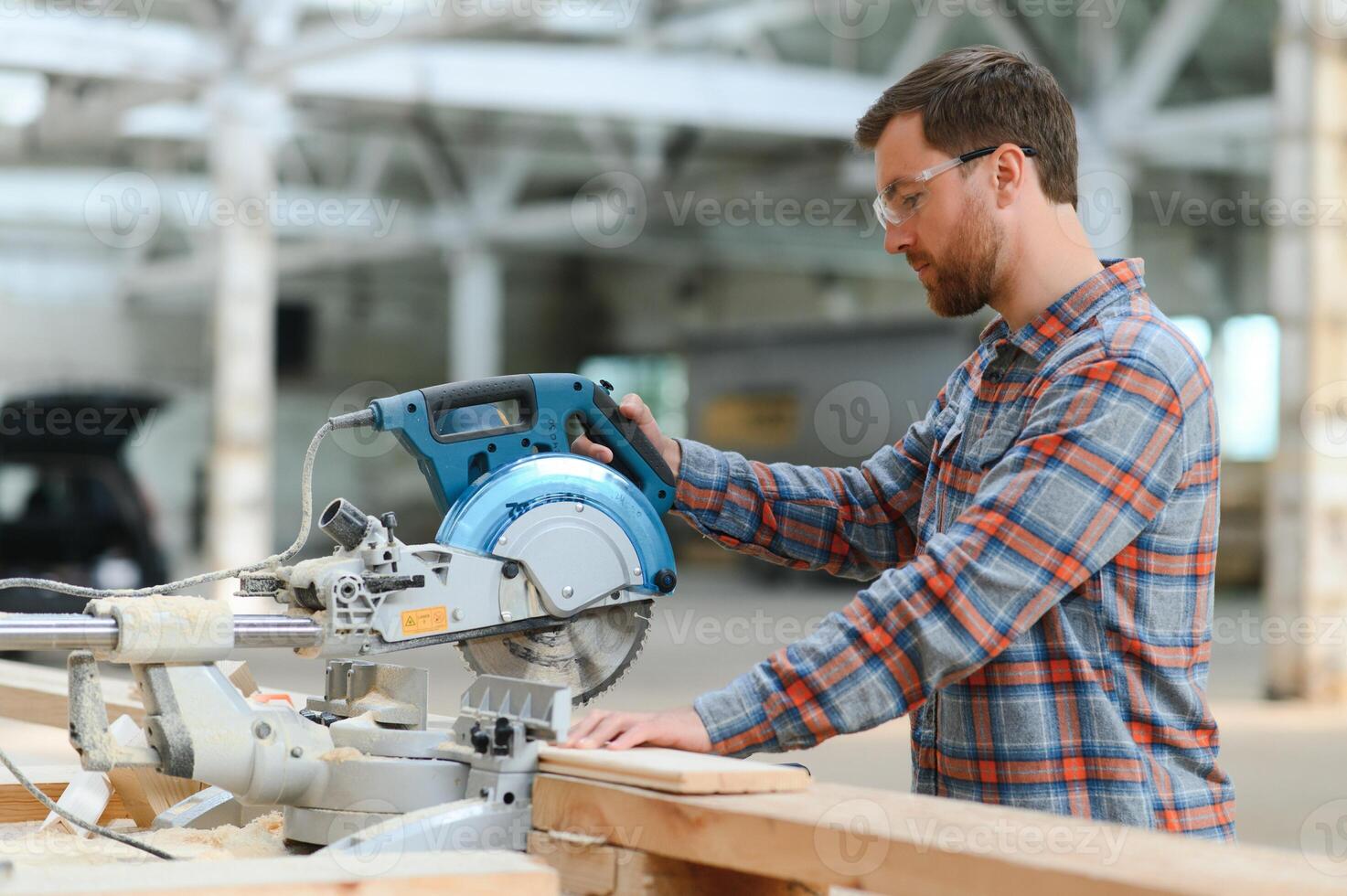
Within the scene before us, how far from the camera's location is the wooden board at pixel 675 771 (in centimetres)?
145

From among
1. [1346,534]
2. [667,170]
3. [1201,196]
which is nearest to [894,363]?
[667,170]

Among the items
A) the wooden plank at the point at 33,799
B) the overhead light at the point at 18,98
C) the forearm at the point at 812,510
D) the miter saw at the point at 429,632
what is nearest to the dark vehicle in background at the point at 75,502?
the wooden plank at the point at 33,799

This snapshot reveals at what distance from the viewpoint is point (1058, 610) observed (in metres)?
1.72

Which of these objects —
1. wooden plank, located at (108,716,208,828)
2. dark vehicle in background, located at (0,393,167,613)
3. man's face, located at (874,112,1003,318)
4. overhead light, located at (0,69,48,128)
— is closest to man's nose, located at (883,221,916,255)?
man's face, located at (874,112,1003,318)

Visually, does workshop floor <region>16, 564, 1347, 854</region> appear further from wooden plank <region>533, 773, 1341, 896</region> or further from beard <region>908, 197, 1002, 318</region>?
beard <region>908, 197, 1002, 318</region>

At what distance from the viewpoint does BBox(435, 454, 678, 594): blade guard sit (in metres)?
1.83

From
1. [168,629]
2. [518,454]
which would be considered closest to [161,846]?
[168,629]

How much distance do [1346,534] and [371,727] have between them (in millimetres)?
7094

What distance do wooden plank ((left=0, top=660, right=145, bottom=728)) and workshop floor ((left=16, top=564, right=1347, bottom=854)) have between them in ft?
1.86

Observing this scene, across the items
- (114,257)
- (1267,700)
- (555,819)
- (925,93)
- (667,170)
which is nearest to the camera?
(555,819)

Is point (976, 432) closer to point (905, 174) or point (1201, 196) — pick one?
point (905, 174)

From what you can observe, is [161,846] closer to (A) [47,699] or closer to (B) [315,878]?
(B) [315,878]

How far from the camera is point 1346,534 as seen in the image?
7.75 metres

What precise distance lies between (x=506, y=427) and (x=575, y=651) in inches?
11.6
